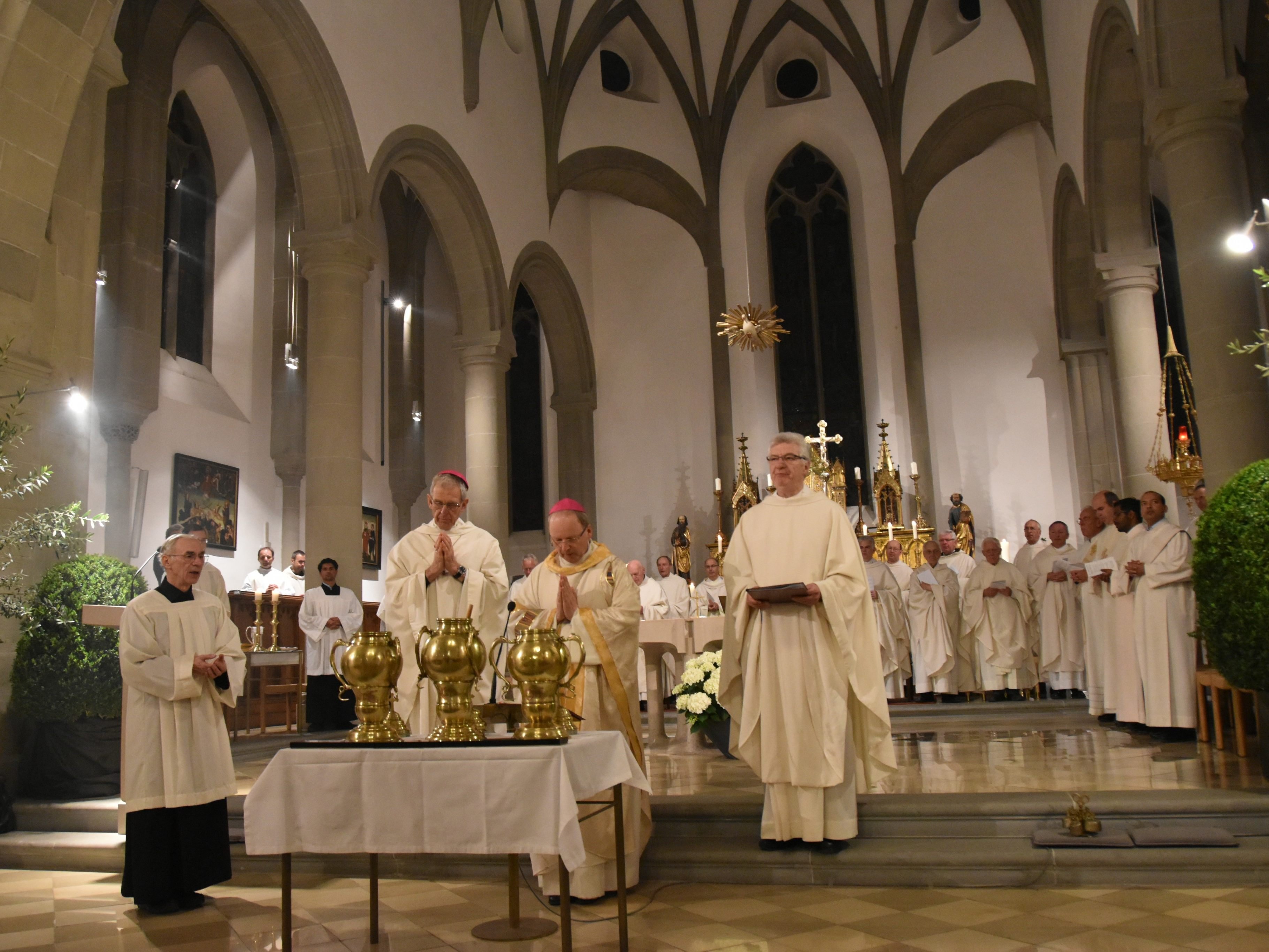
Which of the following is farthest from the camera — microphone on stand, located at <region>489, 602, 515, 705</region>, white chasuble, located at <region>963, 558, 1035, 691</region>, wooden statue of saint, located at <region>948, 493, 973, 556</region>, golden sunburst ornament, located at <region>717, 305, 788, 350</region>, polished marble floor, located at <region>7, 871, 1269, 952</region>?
golden sunburst ornament, located at <region>717, 305, 788, 350</region>

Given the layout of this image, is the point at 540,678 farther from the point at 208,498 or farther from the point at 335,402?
the point at 208,498

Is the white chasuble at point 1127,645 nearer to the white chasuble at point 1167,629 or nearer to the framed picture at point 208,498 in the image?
the white chasuble at point 1167,629

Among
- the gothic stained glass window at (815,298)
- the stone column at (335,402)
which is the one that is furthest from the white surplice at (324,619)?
the gothic stained glass window at (815,298)

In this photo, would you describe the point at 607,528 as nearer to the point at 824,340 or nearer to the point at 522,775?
the point at 824,340

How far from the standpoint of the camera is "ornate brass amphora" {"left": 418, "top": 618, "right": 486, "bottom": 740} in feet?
11.9

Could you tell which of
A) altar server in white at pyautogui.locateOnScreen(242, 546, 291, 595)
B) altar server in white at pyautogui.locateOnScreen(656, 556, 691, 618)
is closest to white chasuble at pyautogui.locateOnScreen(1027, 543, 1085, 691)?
altar server in white at pyautogui.locateOnScreen(656, 556, 691, 618)

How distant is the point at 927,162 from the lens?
16.2m

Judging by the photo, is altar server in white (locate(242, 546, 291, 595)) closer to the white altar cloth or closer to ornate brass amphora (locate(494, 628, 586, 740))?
the white altar cloth

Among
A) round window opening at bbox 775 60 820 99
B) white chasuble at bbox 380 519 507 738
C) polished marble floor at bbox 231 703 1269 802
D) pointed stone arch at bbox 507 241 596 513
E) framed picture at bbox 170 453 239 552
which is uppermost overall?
round window opening at bbox 775 60 820 99

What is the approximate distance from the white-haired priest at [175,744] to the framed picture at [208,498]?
8348 millimetres

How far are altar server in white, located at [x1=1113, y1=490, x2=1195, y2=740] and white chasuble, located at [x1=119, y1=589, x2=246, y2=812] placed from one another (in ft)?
18.3

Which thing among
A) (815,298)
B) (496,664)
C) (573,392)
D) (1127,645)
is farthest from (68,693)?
(815,298)

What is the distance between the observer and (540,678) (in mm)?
3658

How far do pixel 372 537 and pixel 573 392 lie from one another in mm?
3870
